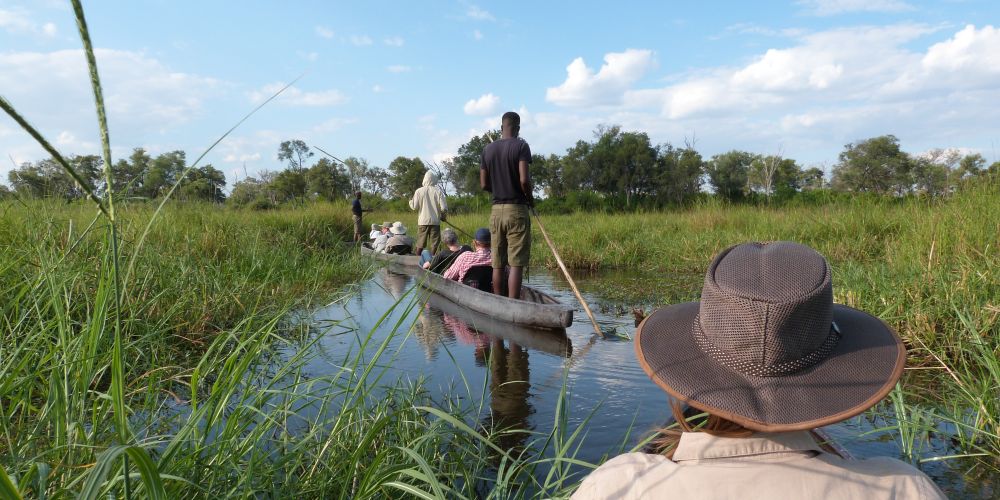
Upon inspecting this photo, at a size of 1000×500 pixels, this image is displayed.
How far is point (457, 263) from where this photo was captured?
327 inches

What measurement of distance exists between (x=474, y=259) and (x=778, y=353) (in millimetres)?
7017

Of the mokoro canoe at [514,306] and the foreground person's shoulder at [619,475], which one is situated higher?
the foreground person's shoulder at [619,475]

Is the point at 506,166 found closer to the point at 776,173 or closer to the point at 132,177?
the point at 132,177

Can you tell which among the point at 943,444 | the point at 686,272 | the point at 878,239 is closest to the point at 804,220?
the point at 878,239

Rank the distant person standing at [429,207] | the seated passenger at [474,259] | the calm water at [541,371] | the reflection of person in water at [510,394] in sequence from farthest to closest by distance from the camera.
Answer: the distant person standing at [429,207] → the seated passenger at [474,259] → the reflection of person in water at [510,394] → the calm water at [541,371]

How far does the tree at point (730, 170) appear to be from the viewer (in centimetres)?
5643

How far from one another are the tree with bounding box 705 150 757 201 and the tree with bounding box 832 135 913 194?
30.9 feet

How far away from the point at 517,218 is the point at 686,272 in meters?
4.55

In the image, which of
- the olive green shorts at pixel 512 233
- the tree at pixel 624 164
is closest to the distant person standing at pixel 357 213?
the olive green shorts at pixel 512 233

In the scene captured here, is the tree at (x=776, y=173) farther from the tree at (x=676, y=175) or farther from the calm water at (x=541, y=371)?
the calm water at (x=541, y=371)

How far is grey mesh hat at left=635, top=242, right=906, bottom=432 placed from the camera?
3.80 ft

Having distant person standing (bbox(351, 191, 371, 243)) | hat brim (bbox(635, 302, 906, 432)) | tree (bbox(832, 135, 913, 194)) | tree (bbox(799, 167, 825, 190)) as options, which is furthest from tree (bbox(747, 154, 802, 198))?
hat brim (bbox(635, 302, 906, 432))

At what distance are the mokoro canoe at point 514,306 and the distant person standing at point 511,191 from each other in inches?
13.7

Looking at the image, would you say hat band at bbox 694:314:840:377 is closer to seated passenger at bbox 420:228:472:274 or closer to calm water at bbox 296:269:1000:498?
calm water at bbox 296:269:1000:498
